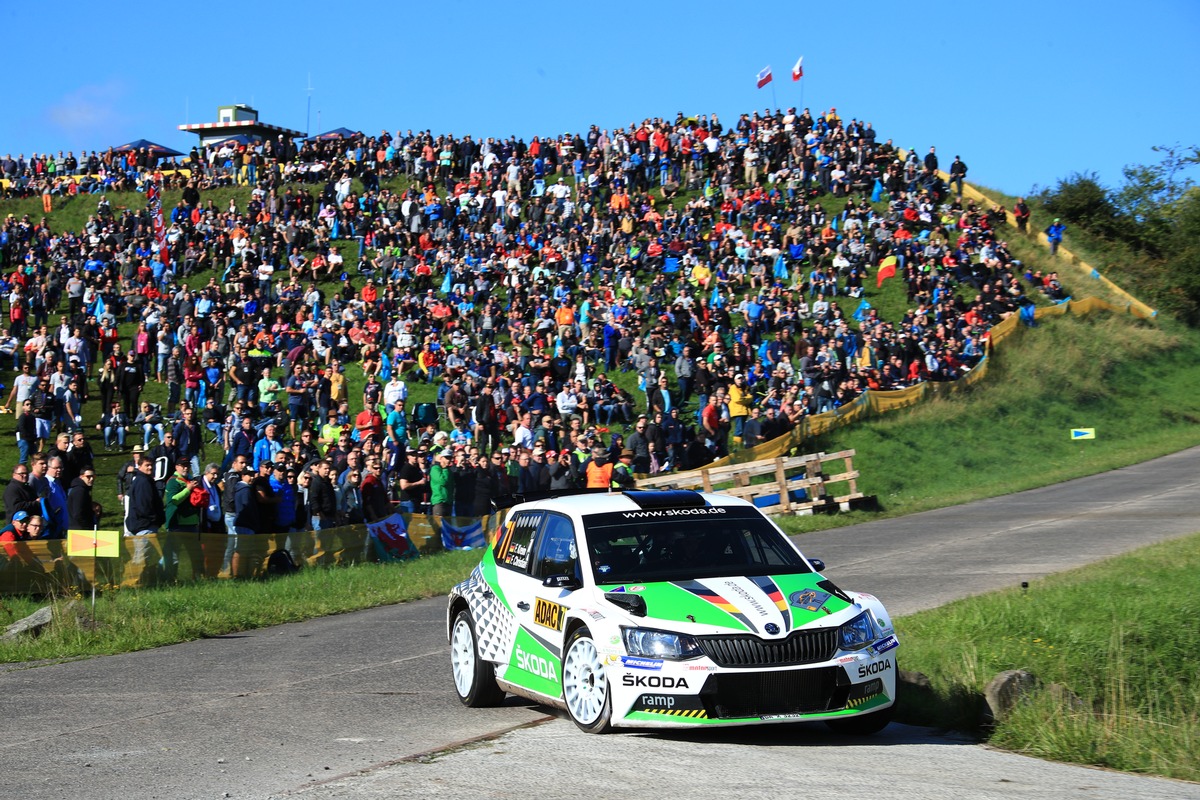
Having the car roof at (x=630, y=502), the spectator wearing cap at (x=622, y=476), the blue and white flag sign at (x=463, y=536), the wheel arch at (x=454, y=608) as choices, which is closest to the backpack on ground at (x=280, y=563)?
the blue and white flag sign at (x=463, y=536)

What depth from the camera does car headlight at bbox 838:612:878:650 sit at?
27.1 feet

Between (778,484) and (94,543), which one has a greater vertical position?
(778,484)

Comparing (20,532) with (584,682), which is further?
(20,532)

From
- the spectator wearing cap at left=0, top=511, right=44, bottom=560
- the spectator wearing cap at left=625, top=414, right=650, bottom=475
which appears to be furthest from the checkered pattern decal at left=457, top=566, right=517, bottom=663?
the spectator wearing cap at left=625, top=414, right=650, bottom=475

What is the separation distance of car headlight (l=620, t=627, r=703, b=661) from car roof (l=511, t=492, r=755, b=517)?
145 centimetres

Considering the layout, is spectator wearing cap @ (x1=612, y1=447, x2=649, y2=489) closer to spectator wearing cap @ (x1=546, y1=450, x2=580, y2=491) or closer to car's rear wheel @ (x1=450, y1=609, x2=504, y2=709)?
spectator wearing cap @ (x1=546, y1=450, x2=580, y2=491)

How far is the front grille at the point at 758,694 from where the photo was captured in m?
7.95

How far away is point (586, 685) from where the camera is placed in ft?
27.9

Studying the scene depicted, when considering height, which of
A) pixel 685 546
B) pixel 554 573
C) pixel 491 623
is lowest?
pixel 491 623

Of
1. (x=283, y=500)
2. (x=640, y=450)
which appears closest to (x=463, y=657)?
(x=283, y=500)

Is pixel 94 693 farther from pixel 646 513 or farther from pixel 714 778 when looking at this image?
pixel 714 778

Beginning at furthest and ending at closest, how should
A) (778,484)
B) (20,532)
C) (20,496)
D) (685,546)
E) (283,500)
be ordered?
(778,484), (283,500), (20,496), (20,532), (685,546)

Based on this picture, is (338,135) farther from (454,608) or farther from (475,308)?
(454,608)

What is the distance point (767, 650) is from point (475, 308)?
94.7 ft
